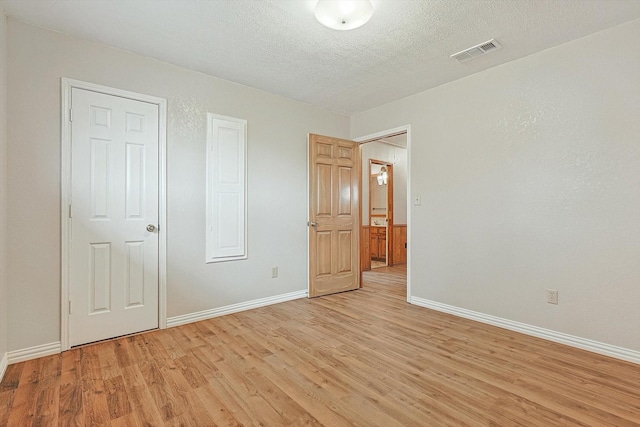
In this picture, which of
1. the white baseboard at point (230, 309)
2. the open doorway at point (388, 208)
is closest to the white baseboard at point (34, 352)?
the white baseboard at point (230, 309)

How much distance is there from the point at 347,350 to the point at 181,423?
4.36 feet

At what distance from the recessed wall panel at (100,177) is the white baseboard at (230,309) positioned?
4.00 ft

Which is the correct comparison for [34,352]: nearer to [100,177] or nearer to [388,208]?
[100,177]

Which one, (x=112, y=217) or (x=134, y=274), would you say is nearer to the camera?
(x=112, y=217)

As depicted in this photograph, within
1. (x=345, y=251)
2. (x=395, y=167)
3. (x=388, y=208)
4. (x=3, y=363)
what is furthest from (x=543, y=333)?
(x=395, y=167)

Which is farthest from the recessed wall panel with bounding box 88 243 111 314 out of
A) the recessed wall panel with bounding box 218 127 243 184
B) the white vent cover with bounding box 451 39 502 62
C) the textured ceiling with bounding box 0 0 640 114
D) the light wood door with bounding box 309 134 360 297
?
the white vent cover with bounding box 451 39 502 62

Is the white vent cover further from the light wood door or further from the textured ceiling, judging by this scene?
the light wood door

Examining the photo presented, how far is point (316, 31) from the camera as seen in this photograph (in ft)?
8.32

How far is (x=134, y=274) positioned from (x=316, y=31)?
2.70 m

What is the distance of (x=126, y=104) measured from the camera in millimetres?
2867

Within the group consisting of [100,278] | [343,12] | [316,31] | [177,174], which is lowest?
[100,278]

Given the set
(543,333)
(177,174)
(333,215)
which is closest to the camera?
(543,333)

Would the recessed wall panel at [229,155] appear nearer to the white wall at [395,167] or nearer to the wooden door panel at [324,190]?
the wooden door panel at [324,190]

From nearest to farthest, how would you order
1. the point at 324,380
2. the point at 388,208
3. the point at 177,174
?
the point at 324,380 → the point at 177,174 → the point at 388,208
